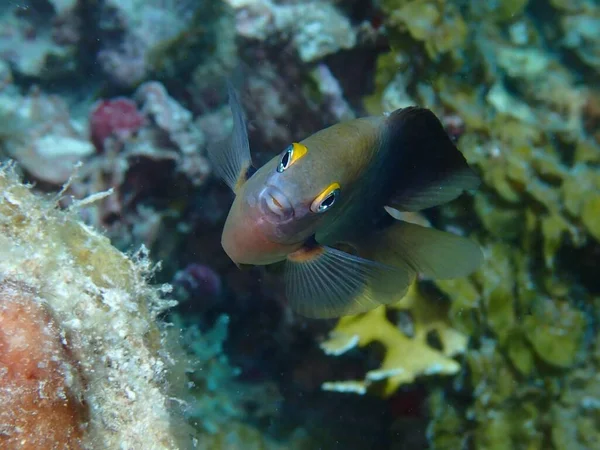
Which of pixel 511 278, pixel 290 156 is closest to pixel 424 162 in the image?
pixel 290 156

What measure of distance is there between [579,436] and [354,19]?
12.7 ft

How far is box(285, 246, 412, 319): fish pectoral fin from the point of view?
2238 mm

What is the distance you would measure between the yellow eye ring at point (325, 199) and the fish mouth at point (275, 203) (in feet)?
0.35

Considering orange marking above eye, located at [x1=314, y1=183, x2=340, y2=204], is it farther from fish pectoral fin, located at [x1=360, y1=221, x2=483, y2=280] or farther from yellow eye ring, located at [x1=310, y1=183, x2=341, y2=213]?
fish pectoral fin, located at [x1=360, y1=221, x2=483, y2=280]

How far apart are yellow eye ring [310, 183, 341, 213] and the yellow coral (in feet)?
5.90

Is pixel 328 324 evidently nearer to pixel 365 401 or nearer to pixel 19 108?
pixel 365 401

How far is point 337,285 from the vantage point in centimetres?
226

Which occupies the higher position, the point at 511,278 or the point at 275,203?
the point at 275,203

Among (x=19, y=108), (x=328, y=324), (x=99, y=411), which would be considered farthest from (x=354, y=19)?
(x=99, y=411)

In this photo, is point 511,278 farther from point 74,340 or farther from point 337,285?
point 74,340

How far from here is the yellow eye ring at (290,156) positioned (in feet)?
6.28

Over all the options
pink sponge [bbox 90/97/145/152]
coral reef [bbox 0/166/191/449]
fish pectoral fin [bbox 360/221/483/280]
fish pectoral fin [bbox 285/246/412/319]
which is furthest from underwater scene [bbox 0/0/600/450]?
coral reef [bbox 0/166/191/449]

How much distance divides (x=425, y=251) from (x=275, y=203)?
104 cm

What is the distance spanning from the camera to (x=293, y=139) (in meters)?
3.72
